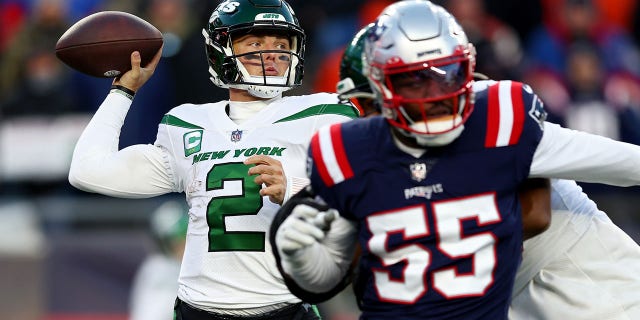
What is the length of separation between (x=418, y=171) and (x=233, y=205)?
99 centimetres

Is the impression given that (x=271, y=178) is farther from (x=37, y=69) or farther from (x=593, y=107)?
(x=37, y=69)

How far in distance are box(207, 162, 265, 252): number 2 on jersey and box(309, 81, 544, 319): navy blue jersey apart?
2.48 ft

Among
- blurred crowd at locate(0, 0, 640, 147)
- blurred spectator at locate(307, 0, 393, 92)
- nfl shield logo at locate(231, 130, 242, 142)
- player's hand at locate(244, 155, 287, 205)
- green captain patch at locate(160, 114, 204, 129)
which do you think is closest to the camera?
player's hand at locate(244, 155, 287, 205)

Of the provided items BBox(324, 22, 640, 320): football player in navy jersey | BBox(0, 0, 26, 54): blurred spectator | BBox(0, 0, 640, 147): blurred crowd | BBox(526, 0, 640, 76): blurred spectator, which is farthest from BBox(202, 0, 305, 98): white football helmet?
BBox(0, 0, 26, 54): blurred spectator

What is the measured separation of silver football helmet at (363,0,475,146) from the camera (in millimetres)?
3289

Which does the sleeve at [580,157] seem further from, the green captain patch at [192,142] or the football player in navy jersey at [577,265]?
the green captain patch at [192,142]

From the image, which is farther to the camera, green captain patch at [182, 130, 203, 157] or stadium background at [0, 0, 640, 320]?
stadium background at [0, 0, 640, 320]

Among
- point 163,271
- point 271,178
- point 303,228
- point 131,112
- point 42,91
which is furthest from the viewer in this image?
point 42,91

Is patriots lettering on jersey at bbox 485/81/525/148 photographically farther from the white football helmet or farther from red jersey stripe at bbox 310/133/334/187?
the white football helmet

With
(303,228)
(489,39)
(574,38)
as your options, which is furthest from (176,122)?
(574,38)

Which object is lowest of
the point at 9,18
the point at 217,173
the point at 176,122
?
the point at 9,18

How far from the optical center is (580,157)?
3.39 m

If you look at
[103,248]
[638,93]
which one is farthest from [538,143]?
[638,93]

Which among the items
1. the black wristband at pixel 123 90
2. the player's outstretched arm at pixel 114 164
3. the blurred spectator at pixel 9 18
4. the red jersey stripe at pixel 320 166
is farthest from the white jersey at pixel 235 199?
the blurred spectator at pixel 9 18
